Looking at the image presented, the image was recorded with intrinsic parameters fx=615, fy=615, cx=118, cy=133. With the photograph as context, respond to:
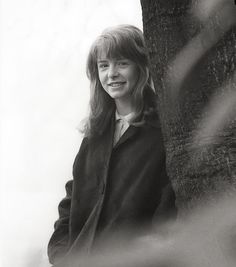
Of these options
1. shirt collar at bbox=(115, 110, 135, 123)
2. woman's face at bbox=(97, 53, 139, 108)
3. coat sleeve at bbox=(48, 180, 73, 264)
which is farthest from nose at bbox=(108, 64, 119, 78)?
coat sleeve at bbox=(48, 180, 73, 264)

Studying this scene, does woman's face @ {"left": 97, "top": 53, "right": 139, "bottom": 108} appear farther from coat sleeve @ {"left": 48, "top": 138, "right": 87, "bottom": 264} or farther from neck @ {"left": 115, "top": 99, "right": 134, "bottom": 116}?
coat sleeve @ {"left": 48, "top": 138, "right": 87, "bottom": 264}

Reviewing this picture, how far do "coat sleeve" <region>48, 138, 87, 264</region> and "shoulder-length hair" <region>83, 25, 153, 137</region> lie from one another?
0.10 m

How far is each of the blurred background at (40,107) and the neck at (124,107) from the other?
0.68 feet

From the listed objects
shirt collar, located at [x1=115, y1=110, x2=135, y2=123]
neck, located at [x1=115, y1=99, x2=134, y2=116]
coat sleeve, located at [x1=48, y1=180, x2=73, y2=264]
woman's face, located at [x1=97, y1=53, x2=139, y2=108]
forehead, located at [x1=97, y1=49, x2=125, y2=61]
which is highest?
forehead, located at [x1=97, y1=49, x2=125, y2=61]

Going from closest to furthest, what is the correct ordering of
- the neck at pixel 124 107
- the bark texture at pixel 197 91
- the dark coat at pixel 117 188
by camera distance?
the bark texture at pixel 197 91 < the dark coat at pixel 117 188 < the neck at pixel 124 107

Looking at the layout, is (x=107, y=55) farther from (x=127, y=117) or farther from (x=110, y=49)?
(x=127, y=117)

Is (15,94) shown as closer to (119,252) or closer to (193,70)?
(119,252)

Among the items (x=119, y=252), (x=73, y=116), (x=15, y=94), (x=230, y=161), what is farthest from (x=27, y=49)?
(x=230, y=161)

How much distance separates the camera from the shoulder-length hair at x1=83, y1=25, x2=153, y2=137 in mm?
1822

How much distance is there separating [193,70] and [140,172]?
648mm

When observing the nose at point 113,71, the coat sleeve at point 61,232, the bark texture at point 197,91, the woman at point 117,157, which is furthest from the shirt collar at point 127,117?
the bark texture at point 197,91

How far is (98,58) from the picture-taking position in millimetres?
1891

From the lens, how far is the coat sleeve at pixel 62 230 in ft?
6.32

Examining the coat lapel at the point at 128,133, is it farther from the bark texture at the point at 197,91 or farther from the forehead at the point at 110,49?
the bark texture at the point at 197,91
